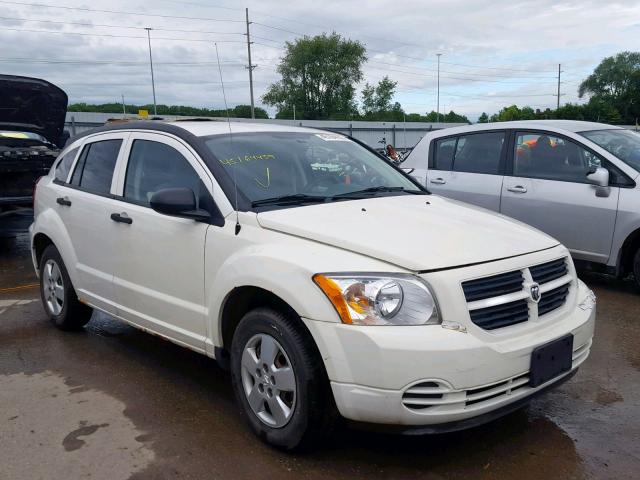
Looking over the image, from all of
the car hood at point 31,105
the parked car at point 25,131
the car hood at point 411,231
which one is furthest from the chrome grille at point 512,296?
the car hood at point 31,105

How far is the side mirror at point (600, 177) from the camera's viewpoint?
238 inches

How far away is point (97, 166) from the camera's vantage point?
16.1 feet

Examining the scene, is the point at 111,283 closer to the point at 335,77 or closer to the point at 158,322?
the point at 158,322

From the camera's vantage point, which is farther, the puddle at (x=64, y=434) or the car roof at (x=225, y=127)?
the car roof at (x=225, y=127)

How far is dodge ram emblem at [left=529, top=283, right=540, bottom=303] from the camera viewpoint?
3.10 metres

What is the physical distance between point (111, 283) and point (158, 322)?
0.66 metres

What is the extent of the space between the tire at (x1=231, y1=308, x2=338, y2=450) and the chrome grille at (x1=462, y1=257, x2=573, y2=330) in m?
0.78

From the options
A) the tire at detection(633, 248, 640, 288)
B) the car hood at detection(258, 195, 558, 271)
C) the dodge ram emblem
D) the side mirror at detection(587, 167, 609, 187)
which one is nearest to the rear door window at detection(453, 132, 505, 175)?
the side mirror at detection(587, 167, 609, 187)

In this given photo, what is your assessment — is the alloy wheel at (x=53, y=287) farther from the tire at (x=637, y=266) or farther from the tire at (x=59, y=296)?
the tire at (x=637, y=266)

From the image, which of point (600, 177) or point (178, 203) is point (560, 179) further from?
point (178, 203)

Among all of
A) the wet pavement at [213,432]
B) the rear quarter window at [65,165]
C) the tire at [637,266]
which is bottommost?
the wet pavement at [213,432]

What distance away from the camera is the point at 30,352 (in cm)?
495

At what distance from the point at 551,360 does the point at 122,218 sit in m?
2.83

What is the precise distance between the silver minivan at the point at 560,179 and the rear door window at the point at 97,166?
4.06 meters
